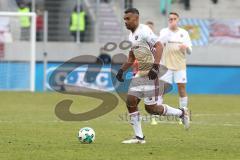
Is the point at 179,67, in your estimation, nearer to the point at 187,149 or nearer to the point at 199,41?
the point at 187,149

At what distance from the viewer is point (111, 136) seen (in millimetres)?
13641

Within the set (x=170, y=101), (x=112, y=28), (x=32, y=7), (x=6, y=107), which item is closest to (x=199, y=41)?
(x=112, y=28)

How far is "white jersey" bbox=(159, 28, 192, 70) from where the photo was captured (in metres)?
18.1

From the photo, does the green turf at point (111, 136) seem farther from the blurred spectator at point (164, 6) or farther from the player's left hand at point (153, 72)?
the blurred spectator at point (164, 6)

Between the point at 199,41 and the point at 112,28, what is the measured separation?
13.4 ft

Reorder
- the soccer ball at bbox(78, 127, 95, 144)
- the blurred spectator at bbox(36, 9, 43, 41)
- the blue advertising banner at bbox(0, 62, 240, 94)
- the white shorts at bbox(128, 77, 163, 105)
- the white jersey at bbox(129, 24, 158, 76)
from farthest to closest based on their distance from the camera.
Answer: the blurred spectator at bbox(36, 9, 43, 41)
the blue advertising banner at bbox(0, 62, 240, 94)
the white shorts at bbox(128, 77, 163, 105)
the white jersey at bbox(129, 24, 158, 76)
the soccer ball at bbox(78, 127, 95, 144)

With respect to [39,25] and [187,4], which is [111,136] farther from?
[187,4]

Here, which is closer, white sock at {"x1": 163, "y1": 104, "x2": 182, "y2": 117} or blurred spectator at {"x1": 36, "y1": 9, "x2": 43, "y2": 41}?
white sock at {"x1": 163, "y1": 104, "x2": 182, "y2": 117}

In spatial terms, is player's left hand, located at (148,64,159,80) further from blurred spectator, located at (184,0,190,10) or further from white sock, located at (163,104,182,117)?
blurred spectator, located at (184,0,190,10)

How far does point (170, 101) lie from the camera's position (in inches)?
976

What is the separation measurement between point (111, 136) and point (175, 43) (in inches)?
213

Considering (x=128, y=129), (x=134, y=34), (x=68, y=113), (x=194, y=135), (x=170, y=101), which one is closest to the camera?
(x=134, y=34)

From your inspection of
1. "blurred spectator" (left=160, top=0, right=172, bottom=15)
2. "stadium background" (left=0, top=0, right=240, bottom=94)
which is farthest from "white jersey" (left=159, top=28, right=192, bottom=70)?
"blurred spectator" (left=160, top=0, right=172, bottom=15)

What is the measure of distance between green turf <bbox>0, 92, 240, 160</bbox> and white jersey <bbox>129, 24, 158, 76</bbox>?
1310 mm
